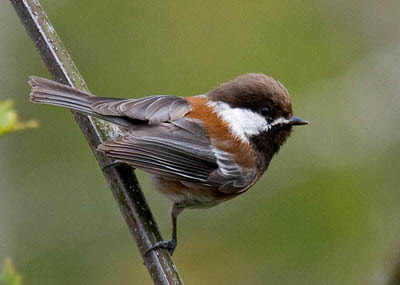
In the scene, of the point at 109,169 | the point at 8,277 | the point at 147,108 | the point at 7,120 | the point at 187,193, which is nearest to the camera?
the point at 8,277

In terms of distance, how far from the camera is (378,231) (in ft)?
15.2

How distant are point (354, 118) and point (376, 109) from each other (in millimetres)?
193

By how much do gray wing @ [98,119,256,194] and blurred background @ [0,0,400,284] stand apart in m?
1.02

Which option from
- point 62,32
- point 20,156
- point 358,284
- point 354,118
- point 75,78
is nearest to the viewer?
point 75,78

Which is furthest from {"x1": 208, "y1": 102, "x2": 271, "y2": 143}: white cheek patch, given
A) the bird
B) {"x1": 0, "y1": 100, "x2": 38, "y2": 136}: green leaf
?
{"x1": 0, "y1": 100, "x2": 38, "y2": 136}: green leaf

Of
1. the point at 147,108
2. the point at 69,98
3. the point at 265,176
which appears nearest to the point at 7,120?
the point at 69,98

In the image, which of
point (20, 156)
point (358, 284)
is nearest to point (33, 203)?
point (20, 156)

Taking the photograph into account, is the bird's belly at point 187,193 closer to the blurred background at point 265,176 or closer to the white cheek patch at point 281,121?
the white cheek patch at point 281,121

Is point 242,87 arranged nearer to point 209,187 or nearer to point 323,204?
point 209,187

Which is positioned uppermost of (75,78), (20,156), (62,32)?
(62,32)

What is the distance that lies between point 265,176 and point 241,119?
124cm

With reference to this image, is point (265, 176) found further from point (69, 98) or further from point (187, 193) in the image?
point (69, 98)

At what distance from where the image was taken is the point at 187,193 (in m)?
3.45

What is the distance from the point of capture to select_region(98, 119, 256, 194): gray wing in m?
3.21
